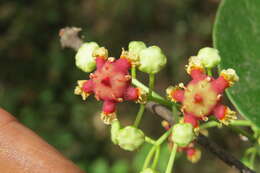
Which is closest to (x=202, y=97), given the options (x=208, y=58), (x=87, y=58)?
(x=208, y=58)

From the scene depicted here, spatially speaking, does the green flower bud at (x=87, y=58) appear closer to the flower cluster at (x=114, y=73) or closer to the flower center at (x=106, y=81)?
the flower cluster at (x=114, y=73)

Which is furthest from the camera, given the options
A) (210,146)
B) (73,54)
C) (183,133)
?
(73,54)

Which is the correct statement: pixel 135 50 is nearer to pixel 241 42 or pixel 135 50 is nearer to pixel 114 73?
pixel 114 73

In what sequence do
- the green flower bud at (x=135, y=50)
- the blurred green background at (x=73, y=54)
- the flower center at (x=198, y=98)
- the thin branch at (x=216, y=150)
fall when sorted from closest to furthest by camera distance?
the flower center at (x=198, y=98) < the green flower bud at (x=135, y=50) < the thin branch at (x=216, y=150) < the blurred green background at (x=73, y=54)

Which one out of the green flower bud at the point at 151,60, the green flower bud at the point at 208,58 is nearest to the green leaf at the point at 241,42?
the green flower bud at the point at 208,58

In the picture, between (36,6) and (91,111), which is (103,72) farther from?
(36,6)

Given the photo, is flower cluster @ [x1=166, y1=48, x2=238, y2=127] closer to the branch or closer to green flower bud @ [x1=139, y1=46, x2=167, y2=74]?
green flower bud @ [x1=139, y1=46, x2=167, y2=74]

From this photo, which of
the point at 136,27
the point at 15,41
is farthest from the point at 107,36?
the point at 15,41
